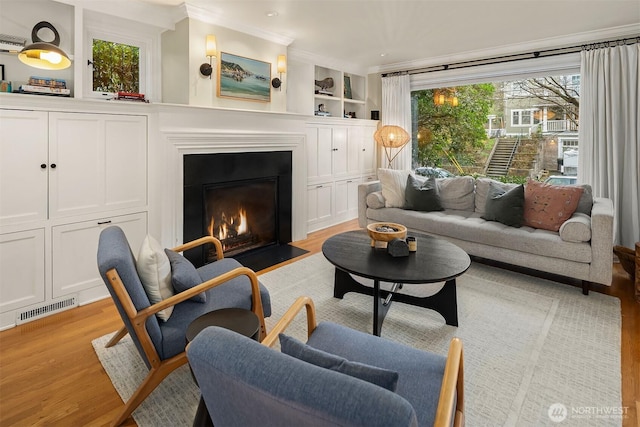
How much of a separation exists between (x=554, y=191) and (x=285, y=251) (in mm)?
2888

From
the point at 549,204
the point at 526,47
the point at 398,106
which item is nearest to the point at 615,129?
the point at 549,204

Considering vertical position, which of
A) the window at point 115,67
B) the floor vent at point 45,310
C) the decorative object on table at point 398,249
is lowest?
the floor vent at point 45,310

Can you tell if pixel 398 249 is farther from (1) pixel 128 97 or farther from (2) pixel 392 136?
(2) pixel 392 136

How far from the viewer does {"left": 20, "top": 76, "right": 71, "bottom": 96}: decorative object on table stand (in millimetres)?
2574

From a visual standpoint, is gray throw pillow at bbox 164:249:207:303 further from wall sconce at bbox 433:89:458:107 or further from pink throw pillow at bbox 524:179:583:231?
wall sconce at bbox 433:89:458:107

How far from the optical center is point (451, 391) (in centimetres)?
111

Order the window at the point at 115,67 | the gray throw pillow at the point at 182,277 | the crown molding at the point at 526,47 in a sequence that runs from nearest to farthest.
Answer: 1. the gray throw pillow at the point at 182,277
2. the window at the point at 115,67
3. the crown molding at the point at 526,47

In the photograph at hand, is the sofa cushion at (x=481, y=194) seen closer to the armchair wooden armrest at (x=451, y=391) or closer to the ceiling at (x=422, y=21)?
the ceiling at (x=422, y=21)

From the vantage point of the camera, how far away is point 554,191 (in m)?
3.51

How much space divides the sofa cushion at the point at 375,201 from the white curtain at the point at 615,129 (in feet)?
7.69

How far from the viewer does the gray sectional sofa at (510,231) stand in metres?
2.99

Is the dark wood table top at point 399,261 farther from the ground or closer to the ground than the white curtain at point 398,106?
closer to the ground

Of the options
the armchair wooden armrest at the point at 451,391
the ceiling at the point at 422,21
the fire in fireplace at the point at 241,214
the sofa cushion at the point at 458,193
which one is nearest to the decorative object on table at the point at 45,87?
the ceiling at the point at 422,21

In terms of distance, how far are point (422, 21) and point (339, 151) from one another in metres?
2.22
